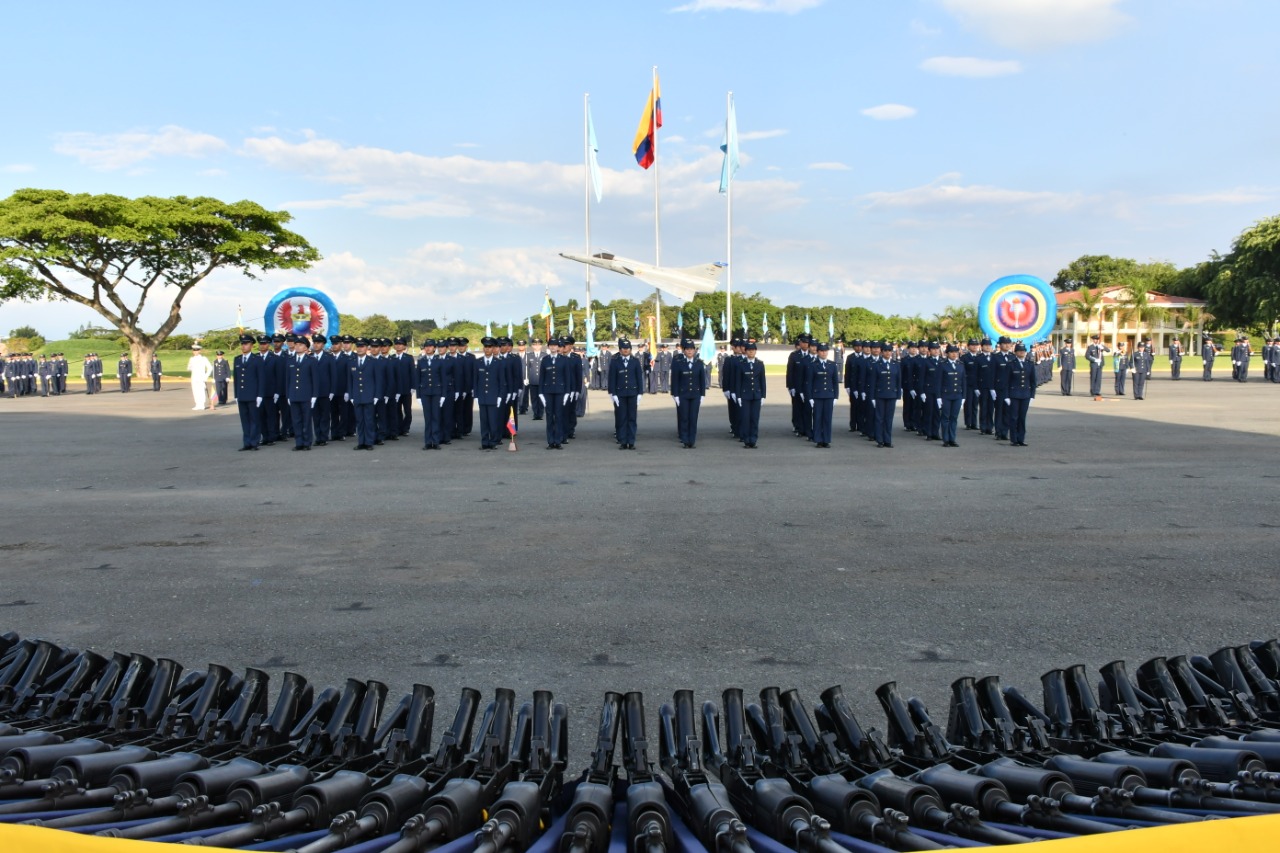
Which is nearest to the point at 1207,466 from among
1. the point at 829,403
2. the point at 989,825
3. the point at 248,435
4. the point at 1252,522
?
the point at 1252,522

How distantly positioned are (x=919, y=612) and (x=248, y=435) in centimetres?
1303

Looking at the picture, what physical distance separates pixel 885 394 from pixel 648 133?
26740 mm

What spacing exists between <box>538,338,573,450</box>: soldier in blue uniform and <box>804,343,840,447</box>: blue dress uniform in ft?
13.8

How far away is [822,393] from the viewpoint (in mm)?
15883

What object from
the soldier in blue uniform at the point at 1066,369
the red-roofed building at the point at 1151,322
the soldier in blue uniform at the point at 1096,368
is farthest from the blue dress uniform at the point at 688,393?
the red-roofed building at the point at 1151,322

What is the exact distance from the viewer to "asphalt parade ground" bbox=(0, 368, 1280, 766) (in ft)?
17.1

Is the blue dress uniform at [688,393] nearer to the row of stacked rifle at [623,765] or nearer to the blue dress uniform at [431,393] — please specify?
the blue dress uniform at [431,393]

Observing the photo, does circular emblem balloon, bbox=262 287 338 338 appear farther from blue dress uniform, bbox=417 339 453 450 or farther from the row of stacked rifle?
the row of stacked rifle

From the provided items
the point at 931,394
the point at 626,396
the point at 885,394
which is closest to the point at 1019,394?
the point at 931,394

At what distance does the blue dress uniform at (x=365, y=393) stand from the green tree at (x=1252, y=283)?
55299 mm

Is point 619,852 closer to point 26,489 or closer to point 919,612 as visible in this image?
point 919,612

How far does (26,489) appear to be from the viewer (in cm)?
1152

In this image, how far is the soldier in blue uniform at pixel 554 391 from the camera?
15.9 m

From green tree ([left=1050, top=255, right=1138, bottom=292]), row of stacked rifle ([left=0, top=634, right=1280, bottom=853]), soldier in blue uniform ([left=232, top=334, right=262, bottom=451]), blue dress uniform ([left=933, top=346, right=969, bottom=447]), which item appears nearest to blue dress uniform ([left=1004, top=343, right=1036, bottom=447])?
blue dress uniform ([left=933, top=346, right=969, bottom=447])
